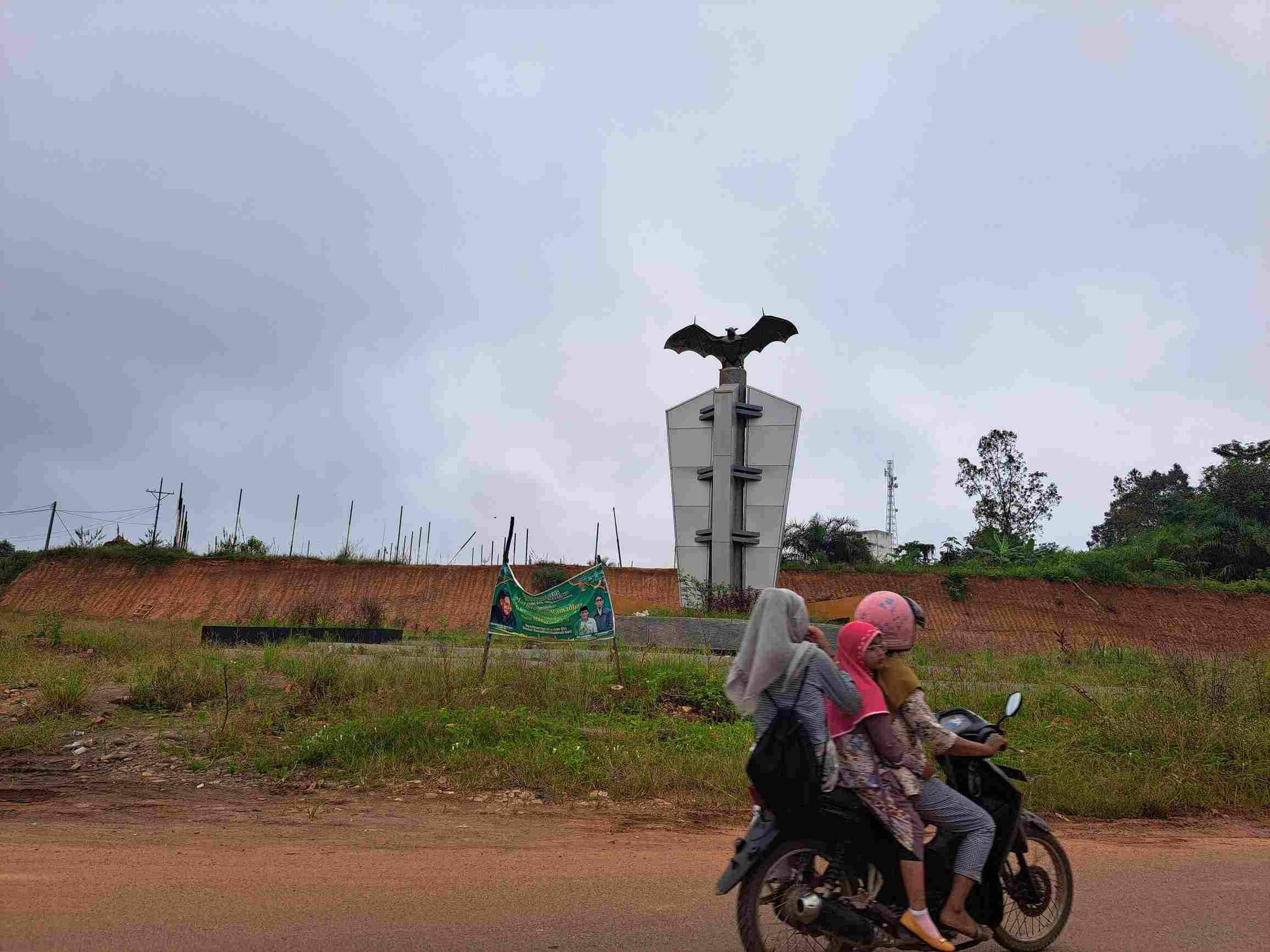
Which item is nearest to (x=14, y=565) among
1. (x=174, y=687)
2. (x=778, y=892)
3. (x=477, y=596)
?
(x=477, y=596)

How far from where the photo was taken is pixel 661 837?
696cm

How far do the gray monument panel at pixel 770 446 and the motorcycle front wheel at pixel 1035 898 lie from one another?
16.6m

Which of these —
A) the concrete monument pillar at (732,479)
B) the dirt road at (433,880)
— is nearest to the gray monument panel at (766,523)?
the concrete monument pillar at (732,479)

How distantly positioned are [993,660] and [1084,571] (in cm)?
2329

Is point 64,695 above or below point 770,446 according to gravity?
below

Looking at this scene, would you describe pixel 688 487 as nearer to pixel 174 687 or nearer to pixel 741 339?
pixel 741 339

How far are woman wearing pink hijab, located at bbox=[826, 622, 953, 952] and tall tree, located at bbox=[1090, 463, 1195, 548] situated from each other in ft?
179

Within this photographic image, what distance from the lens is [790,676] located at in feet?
12.9

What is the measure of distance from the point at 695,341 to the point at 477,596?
64.2ft

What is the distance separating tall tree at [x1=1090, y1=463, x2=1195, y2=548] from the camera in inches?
2272

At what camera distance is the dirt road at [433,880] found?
175 inches

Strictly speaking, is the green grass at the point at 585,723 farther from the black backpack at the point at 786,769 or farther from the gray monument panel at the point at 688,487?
the gray monument panel at the point at 688,487

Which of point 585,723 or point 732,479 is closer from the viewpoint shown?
point 585,723

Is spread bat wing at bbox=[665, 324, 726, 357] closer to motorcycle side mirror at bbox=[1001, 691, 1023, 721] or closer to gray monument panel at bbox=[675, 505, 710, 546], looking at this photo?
gray monument panel at bbox=[675, 505, 710, 546]
